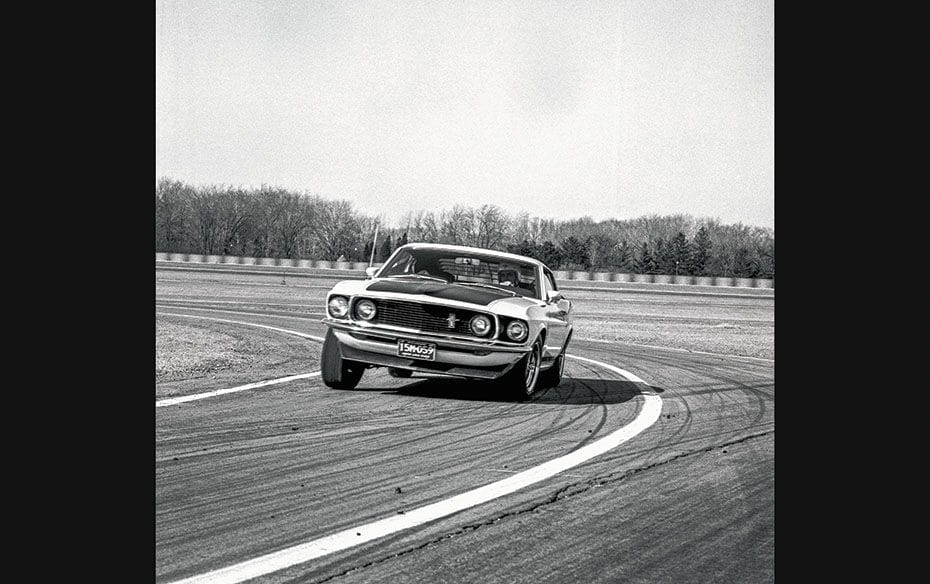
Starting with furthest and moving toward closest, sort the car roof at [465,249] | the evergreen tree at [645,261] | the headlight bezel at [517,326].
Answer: the car roof at [465,249], the headlight bezel at [517,326], the evergreen tree at [645,261]

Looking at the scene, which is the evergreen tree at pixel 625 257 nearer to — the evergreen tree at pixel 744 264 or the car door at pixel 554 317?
the evergreen tree at pixel 744 264

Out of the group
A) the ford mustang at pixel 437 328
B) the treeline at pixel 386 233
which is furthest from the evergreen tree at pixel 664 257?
the ford mustang at pixel 437 328

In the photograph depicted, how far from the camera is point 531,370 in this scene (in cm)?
729

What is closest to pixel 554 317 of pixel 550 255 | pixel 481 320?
pixel 550 255

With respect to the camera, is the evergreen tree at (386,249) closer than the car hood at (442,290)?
No

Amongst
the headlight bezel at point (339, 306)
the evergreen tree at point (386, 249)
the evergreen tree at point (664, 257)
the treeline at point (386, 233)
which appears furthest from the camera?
the evergreen tree at point (386, 249)

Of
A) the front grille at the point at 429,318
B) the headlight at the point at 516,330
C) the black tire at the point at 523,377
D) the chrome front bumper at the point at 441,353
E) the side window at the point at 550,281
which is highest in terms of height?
the side window at the point at 550,281

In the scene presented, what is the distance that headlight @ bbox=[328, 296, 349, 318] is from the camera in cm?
716

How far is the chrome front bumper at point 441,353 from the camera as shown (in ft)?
22.6

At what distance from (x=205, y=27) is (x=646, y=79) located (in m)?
1.72

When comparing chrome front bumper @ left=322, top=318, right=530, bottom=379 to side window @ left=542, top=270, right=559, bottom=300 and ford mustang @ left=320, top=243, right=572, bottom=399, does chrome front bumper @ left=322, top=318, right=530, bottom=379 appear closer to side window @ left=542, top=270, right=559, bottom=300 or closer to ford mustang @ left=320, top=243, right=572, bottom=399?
ford mustang @ left=320, top=243, right=572, bottom=399
